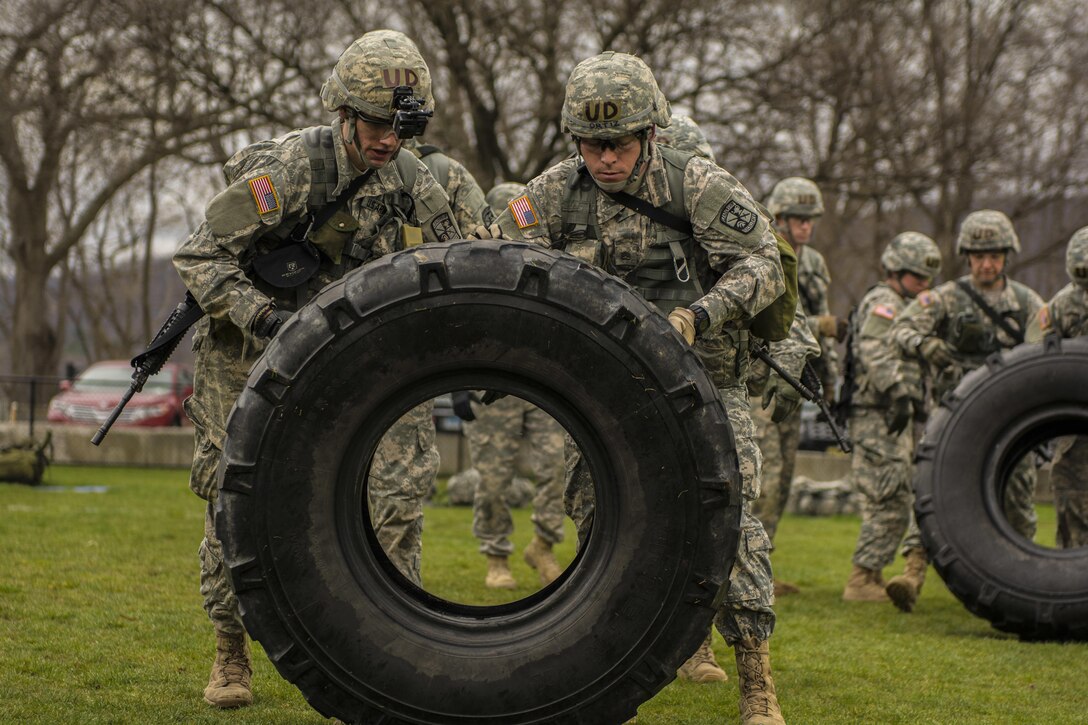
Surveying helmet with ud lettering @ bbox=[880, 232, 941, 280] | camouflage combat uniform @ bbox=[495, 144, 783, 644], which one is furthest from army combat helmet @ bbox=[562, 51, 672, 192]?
helmet with ud lettering @ bbox=[880, 232, 941, 280]

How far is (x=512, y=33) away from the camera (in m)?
17.1

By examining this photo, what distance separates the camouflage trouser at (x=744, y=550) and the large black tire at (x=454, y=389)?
2.99 feet

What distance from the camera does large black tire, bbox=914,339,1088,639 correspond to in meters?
6.61

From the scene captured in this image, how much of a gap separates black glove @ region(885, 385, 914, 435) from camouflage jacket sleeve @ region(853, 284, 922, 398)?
56mm

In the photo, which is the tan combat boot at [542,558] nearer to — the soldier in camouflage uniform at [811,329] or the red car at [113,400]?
the soldier in camouflage uniform at [811,329]

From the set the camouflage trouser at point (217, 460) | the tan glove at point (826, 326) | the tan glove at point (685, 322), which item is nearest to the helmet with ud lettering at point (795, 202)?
the tan glove at point (826, 326)

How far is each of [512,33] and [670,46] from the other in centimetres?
205

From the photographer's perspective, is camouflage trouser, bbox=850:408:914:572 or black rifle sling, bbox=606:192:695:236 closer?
black rifle sling, bbox=606:192:695:236

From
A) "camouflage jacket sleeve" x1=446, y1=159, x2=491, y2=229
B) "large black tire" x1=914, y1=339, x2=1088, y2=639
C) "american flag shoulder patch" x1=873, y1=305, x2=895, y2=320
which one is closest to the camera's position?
"camouflage jacket sleeve" x1=446, y1=159, x2=491, y2=229

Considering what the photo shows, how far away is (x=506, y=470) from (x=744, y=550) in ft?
12.8

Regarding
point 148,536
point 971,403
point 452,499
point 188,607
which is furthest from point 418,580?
point 452,499

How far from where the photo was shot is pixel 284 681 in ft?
17.1

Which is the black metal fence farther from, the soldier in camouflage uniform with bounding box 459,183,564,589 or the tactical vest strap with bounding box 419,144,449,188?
the tactical vest strap with bounding box 419,144,449,188

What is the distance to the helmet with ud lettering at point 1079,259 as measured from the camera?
7840mm
